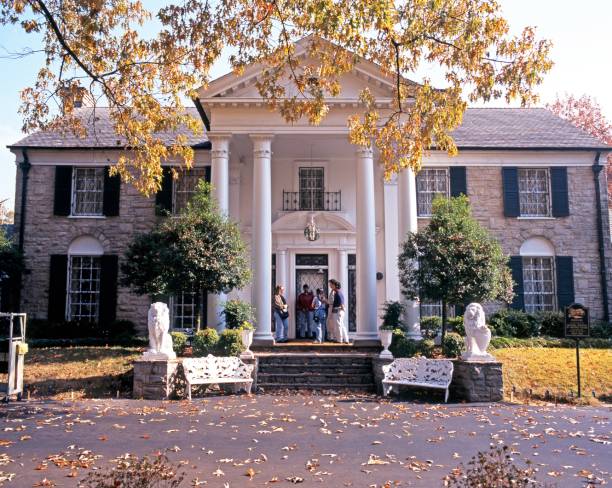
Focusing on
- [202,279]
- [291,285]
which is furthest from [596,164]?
[202,279]

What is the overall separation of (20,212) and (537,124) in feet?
60.2

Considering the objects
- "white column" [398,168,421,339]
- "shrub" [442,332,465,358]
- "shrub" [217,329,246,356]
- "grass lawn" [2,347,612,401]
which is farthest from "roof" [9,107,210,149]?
"shrub" [442,332,465,358]

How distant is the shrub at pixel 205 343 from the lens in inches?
534

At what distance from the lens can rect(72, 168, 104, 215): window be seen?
64.7ft

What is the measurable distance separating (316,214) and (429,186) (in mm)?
4074

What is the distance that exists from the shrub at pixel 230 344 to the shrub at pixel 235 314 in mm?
1481

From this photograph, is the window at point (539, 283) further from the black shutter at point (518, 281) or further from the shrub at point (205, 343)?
the shrub at point (205, 343)

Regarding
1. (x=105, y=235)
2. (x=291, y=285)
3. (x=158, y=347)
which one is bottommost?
(x=158, y=347)

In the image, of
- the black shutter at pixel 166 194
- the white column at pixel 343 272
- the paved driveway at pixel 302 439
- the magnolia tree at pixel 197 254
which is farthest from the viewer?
the black shutter at pixel 166 194

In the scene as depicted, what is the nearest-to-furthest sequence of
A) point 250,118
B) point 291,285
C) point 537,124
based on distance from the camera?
point 250,118 → point 291,285 → point 537,124

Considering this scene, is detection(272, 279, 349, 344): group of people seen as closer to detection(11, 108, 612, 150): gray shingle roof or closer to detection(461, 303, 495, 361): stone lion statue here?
detection(461, 303, 495, 361): stone lion statue

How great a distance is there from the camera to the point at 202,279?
48.6 feet

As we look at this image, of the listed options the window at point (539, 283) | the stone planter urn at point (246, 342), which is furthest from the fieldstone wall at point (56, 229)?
the window at point (539, 283)

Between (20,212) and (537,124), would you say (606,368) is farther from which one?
(20,212)
